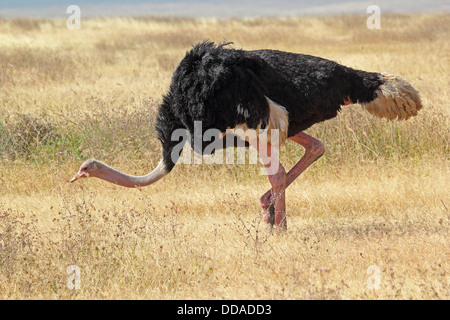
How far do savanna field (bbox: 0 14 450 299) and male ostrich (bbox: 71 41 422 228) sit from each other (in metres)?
0.46

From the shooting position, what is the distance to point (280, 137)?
6305 millimetres

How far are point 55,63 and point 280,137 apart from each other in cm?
1308

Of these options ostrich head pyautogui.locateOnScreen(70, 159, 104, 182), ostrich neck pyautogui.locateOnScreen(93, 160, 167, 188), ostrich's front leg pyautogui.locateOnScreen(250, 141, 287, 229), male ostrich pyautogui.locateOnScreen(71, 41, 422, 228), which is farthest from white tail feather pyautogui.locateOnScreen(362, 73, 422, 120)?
ostrich head pyautogui.locateOnScreen(70, 159, 104, 182)

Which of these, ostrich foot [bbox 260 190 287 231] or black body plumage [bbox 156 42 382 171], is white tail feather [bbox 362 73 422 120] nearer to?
black body plumage [bbox 156 42 382 171]

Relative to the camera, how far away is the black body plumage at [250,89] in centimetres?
611

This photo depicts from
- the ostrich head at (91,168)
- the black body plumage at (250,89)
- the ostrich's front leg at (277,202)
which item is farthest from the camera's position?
the ostrich's front leg at (277,202)

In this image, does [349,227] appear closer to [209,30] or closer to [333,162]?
[333,162]

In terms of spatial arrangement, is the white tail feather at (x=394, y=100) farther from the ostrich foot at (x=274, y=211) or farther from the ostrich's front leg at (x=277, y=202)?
the ostrich foot at (x=274, y=211)

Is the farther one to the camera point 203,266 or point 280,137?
point 280,137

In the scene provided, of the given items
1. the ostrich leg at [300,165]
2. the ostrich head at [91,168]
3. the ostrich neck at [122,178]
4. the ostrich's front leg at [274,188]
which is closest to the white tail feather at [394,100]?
the ostrich leg at [300,165]

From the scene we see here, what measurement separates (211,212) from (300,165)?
113cm

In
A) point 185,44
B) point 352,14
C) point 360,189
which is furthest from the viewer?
point 352,14

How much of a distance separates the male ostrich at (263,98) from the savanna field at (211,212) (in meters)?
0.46
